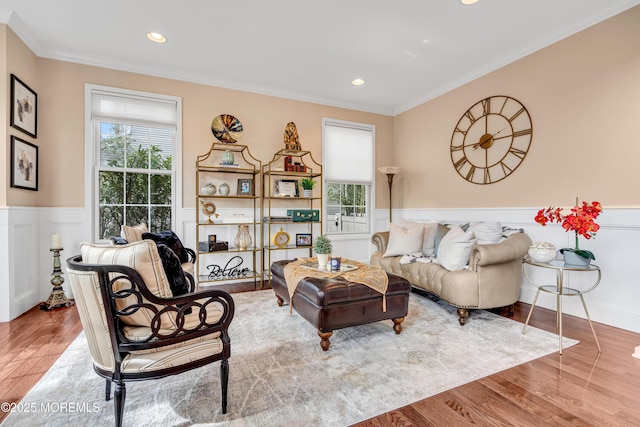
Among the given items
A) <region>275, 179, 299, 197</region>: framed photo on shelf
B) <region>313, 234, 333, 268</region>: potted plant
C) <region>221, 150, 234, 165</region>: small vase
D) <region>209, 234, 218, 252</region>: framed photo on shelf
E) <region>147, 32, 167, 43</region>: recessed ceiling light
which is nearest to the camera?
<region>313, 234, 333, 268</region>: potted plant

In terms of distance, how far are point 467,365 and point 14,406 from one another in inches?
108

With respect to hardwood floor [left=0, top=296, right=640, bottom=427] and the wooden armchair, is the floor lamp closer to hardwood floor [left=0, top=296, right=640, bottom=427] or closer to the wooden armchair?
hardwood floor [left=0, top=296, right=640, bottom=427]

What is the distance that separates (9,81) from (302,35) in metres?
2.89

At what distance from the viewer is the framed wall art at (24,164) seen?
2977 millimetres

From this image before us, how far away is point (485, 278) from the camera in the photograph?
9.46ft

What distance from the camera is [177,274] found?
5.41 ft

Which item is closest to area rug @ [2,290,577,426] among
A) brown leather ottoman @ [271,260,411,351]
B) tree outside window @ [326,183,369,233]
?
brown leather ottoman @ [271,260,411,351]

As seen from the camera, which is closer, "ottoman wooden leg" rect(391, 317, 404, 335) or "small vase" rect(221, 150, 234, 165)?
"ottoman wooden leg" rect(391, 317, 404, 335)

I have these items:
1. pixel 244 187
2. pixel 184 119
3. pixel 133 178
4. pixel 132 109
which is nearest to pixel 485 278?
pixel 244 187

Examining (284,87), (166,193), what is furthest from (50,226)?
(284,87)

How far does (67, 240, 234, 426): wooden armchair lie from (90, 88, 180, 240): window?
2.72 m

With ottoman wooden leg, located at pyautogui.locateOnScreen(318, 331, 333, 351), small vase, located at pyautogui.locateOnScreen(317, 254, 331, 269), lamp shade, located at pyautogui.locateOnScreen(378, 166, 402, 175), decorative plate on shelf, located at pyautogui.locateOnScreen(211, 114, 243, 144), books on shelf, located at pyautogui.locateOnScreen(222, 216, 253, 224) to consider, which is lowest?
ottoman wooden leg, located at pyautogui.locateOnScreen(318, 331, 333, 351)

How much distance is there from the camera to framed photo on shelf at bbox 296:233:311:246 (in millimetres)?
4633

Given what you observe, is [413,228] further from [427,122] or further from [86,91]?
[86,91]
